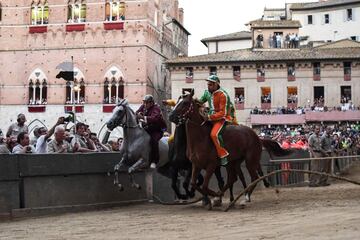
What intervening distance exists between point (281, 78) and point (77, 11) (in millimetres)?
19442

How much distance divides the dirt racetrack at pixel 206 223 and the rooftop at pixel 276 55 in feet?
144

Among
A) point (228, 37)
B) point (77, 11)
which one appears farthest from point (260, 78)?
point (228, 37)

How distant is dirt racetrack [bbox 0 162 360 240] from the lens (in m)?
8.91

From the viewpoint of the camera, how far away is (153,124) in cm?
1453

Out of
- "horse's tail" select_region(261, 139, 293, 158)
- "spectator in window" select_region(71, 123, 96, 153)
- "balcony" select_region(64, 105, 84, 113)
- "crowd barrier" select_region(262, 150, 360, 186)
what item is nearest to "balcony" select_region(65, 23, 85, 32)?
"balcony" select_region(64, 105, 84, 113)

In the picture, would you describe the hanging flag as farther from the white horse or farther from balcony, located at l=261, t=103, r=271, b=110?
balcony, located at l=261, t=103, r=271, b=110

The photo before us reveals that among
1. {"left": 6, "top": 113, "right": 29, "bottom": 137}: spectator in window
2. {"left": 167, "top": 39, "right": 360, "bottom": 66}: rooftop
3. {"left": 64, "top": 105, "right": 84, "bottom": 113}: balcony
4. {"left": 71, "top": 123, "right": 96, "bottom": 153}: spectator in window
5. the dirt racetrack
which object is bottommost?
the dirt racetrack

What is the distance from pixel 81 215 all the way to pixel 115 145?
7.47 metres

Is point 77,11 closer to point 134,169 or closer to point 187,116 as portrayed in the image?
point 134,169

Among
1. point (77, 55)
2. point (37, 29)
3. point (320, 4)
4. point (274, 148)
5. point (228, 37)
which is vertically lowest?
point (274, 148)

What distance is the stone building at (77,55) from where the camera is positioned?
175 ft

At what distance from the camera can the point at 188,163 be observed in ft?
46.2

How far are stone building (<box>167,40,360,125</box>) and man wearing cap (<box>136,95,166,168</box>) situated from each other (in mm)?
41766

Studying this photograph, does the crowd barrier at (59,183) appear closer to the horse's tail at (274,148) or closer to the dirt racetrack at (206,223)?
the dirt racetrack at (206,223)
